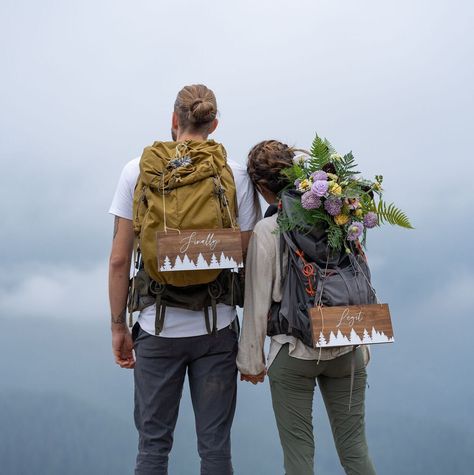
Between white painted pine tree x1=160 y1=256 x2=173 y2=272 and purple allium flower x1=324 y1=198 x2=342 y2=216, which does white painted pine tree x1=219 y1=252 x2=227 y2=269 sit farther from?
purple allium flower x1=324 y1=198 x2=342 y2=216

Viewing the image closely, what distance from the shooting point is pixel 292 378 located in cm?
390

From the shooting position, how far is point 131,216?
165 inches

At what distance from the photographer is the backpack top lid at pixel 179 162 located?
395 cm

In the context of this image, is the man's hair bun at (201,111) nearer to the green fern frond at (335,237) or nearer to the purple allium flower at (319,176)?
the purple allium flower at (319,176)

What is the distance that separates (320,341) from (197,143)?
53.1 inches

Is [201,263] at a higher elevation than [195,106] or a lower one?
lower

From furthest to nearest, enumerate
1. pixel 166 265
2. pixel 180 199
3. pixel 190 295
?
pixel 190 295 < pixel 180 199 < pixel 166 265

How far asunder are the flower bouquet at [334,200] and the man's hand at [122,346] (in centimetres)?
119

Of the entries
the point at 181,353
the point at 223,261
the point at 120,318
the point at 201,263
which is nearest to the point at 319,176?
the point at 223,261

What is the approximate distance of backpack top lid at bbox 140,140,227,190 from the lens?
3.95 m

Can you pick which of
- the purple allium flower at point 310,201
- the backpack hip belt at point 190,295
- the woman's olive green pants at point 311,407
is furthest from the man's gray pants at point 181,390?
the purple allium flower at point 310,201

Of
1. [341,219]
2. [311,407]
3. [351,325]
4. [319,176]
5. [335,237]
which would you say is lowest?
[311,407]

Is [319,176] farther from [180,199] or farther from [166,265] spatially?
[166,265]

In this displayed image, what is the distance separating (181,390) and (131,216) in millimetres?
1071
